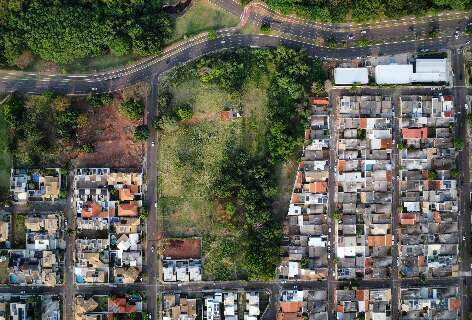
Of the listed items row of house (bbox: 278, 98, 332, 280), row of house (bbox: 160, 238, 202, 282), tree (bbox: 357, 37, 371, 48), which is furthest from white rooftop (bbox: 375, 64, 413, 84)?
row of house (bbox: 160, 238, 202, 282)

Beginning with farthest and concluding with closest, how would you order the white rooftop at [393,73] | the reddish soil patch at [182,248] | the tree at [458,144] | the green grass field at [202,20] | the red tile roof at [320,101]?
the green grass field at [202,20] < the red tile roof at [320,101] < the white rooftop at [393,73] < the reddish soil patch at [182,248] < the tree at [458,144]

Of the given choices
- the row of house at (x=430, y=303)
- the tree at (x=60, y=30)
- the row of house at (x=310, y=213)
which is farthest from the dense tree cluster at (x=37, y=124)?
the row of house at (x=430, y=303)

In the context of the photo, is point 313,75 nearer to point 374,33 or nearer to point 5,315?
point 374,33

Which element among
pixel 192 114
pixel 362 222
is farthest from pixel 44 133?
pixel 362 222

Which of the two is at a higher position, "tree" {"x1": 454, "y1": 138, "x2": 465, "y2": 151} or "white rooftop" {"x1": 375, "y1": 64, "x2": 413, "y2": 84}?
"white rooftop" {"x1": 375, "y1": 64, "x2": 413, "y2": 84}

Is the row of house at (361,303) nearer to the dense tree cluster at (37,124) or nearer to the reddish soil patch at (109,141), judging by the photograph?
the reddish soil patch at (109,141)

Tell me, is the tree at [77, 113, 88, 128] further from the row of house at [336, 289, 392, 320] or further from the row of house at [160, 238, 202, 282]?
the row of house at [336, 289, 392, 320]
